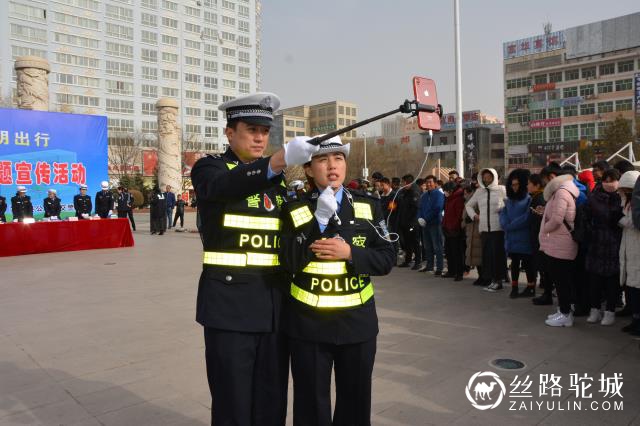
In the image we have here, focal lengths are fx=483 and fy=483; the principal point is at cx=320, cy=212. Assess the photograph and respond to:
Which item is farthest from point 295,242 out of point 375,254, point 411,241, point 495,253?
point 411,241

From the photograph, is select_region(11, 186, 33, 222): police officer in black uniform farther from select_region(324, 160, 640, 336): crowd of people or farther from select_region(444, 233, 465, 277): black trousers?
select_region(444, 233, 465, 277): black trousers

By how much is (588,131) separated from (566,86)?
6317mm

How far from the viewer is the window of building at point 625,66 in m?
52.3

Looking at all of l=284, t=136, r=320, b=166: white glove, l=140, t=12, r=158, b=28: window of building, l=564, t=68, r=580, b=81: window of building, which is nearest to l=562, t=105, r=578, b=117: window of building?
l=564, t=68, r=580, b=81: window of building

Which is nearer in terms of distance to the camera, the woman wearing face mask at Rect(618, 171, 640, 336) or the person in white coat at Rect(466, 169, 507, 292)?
the woman wearing face mask at Rect(618, 171, 640, 336)

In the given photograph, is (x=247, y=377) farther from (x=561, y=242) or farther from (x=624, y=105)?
(x=624, y=105)

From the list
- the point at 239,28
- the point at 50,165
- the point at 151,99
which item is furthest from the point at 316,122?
the point at 50,165

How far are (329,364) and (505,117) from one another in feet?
215

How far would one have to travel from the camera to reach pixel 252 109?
7.63ft

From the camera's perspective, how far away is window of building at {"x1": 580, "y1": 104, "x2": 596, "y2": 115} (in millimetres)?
54625

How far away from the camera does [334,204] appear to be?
7.45 feet

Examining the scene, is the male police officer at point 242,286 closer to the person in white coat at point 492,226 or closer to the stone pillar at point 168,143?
the person in white coat at point 492,226

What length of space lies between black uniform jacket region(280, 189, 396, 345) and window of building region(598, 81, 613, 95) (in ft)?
202

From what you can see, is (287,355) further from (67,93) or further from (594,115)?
(67,93)
